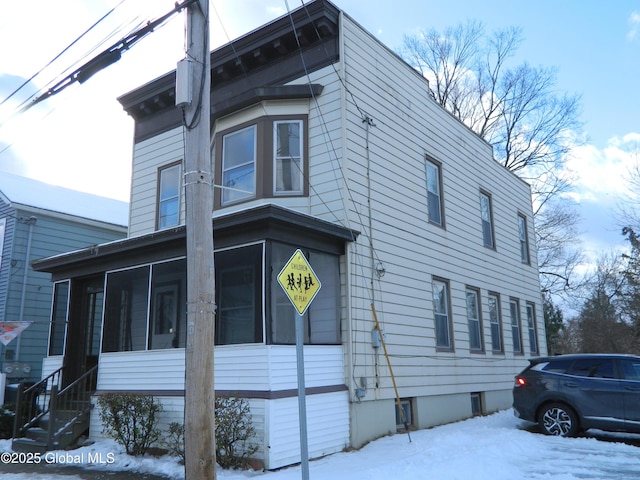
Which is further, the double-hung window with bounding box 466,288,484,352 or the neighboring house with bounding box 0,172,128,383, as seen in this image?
the neighboring house with bounding box 0,172,128,383

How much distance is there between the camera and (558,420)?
1095cm

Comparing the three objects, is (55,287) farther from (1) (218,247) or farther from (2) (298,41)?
(2) (298,41)

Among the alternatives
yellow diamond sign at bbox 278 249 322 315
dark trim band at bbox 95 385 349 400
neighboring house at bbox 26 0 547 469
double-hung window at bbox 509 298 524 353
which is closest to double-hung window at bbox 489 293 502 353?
neighboring house at bbox 26 0 547 469

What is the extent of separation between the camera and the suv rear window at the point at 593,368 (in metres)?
10.8

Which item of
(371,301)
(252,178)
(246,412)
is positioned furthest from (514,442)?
(252,178)

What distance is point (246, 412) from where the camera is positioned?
338 inches

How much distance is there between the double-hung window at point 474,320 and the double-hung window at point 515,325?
2687mm

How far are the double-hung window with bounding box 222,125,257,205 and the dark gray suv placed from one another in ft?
22.4

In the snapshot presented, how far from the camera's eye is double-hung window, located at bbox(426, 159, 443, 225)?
46.3ft

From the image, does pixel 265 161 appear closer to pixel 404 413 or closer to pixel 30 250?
pixel 404 413

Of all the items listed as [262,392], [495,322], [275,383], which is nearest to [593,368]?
[495,322]

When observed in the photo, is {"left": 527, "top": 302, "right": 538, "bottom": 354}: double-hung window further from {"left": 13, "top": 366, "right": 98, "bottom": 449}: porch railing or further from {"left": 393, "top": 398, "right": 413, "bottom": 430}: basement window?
{"left": 13, "top": 366, "right": 98, "bottom": 449}: porch railing

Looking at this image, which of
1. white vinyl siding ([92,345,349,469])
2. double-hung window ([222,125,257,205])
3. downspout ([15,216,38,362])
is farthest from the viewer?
downspout ([15,216,38,362])

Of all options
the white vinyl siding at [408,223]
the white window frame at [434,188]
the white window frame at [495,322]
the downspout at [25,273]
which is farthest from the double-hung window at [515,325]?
the downspout at [25,273]
